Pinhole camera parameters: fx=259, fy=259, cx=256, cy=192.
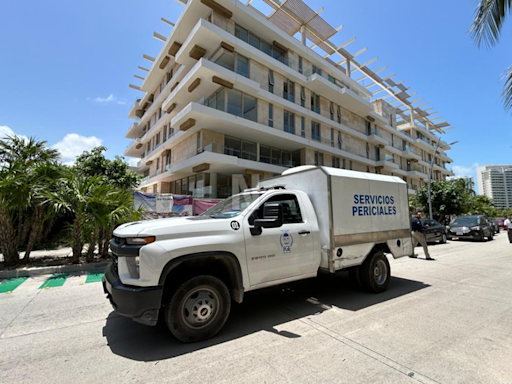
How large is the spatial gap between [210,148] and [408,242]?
14692mm

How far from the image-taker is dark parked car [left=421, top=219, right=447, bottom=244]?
1489 cm

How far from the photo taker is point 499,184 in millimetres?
94188

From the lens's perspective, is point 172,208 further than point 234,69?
No

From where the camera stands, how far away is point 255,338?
3.47m

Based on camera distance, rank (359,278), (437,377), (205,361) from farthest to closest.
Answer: (359,278)
(205,361)
(437,377)

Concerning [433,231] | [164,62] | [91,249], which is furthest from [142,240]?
[164,62]

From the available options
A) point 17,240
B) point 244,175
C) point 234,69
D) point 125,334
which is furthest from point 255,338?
point 234,69

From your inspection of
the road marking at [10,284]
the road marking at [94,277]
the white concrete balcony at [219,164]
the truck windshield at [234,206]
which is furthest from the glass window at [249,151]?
the truck windshield at [234,206]

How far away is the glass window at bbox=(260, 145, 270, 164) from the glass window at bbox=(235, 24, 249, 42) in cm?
888

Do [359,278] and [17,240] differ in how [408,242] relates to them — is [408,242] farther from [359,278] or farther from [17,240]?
[17,240]

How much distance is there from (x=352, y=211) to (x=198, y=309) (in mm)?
3351

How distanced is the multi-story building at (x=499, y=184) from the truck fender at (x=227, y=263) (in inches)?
4640

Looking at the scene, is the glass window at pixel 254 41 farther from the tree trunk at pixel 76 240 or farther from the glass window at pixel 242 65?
the tree trunk at pixel 76 240

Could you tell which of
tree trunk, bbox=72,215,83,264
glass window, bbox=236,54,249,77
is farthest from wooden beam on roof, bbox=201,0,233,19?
tree trunk, bbox=72,215,83,264
